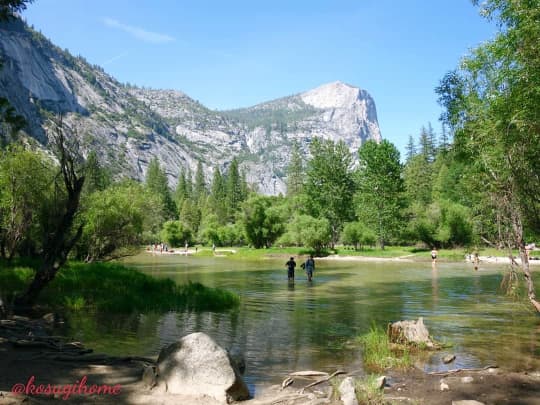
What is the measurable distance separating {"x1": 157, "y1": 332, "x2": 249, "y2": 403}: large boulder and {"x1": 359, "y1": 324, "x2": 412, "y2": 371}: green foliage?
3.97 metres

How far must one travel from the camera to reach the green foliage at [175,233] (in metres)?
110

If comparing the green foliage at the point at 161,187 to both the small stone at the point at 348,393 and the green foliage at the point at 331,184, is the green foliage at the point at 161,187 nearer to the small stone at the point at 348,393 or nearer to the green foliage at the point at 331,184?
the green foliage at the point at 331,184

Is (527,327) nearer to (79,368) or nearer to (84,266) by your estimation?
(79,368)

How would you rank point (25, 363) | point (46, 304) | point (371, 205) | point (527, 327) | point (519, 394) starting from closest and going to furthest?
point (519, 394) → point (25, 363) → point (527, 327) → point (46, 304) → point (371, 205)

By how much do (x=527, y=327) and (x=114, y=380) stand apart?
45.5 feet

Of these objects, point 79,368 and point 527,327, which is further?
point 527,327

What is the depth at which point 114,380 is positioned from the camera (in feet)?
28.2

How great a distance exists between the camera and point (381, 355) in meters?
11.4

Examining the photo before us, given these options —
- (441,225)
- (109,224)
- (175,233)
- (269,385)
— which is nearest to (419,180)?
(441,225)

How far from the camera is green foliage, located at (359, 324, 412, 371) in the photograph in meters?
10.8

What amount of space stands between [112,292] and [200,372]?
14.6m

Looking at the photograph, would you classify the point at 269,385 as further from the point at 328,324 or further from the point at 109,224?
the point at 109,224

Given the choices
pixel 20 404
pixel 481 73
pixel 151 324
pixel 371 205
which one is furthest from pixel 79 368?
pixel 371 205

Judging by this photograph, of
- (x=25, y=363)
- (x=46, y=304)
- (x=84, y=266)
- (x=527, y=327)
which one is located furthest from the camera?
(x=84, y=266)
